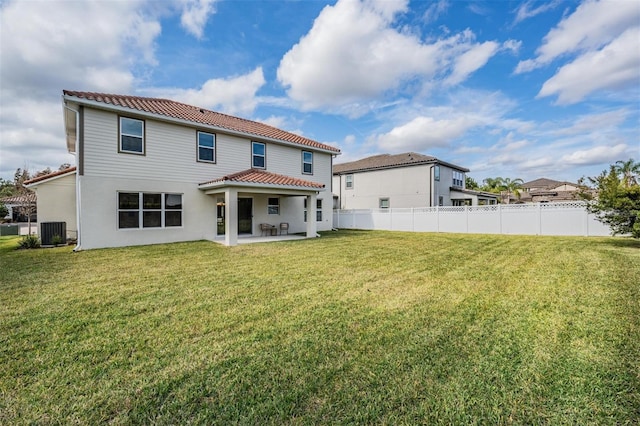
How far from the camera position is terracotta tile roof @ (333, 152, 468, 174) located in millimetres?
24562

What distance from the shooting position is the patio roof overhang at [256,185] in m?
11.6

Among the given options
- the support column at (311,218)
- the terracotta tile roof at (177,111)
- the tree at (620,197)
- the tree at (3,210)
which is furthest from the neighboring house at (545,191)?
the tree at (3,210)

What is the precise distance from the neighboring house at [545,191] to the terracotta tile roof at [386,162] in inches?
748

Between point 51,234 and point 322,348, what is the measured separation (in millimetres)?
13832

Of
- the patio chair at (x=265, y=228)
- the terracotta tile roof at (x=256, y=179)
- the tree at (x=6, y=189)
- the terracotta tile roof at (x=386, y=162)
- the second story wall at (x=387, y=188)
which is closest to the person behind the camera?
the terracotta tile roof at (x=256, y=179)

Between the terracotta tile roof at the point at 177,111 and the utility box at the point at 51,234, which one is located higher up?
the terracotta tile roof at the point at 177,111

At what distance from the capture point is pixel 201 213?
43.2 ft

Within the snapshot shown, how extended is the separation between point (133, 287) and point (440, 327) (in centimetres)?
553

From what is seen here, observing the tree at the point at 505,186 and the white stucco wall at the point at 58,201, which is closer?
the white stucco wall at the point at 58,201

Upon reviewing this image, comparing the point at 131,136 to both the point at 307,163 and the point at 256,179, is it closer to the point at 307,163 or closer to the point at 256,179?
the point at 256,179

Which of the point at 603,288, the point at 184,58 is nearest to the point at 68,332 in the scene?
the point at 603,288

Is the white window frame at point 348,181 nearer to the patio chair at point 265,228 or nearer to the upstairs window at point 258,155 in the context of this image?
the upstairs window at point 258,155

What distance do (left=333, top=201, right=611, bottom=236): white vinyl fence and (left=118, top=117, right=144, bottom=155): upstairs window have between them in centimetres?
1458

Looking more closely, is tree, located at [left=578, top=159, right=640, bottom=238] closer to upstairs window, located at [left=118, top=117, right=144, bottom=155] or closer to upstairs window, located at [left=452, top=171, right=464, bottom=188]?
upstairs window, located at [left=452, top=171, right=464, bottom=188]
